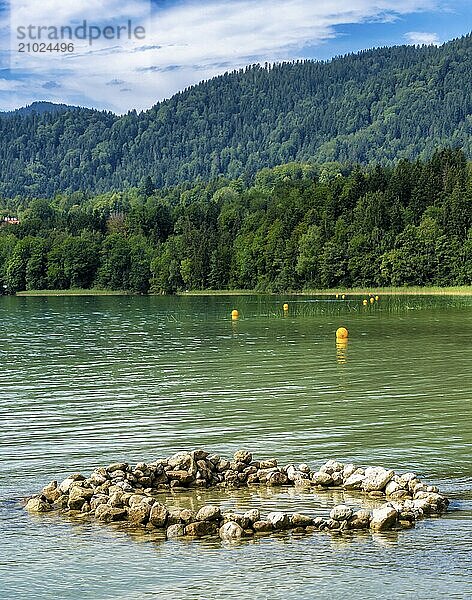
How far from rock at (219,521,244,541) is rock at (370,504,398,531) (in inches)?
87.0

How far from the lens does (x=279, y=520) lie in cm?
1638

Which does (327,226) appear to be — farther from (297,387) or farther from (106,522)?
(106,522)

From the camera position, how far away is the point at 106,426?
2667cm

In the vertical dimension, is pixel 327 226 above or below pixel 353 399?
above

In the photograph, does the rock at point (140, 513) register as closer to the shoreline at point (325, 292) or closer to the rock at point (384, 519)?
the rock at point (384, 519)

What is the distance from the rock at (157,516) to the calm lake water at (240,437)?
476 millimetres

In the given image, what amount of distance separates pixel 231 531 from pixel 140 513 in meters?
1.77

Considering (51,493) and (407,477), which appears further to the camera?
(407,477)

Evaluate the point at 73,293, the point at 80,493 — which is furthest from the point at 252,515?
the point at 73,293

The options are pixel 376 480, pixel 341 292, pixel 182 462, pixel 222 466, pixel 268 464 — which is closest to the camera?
pixel 376 480

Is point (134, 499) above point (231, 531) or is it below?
above

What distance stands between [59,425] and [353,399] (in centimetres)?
971

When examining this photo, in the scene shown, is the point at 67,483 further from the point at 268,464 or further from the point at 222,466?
the point at 268,464

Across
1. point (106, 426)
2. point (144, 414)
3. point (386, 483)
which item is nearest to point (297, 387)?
point (144, 414)
